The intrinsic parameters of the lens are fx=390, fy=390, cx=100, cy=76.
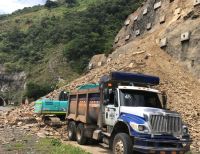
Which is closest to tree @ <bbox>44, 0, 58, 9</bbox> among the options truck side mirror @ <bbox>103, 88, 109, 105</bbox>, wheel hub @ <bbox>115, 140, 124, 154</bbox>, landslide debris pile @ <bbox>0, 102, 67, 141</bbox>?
landslide debris pile @ <bbox>0, 102, 67, 141</bbox>

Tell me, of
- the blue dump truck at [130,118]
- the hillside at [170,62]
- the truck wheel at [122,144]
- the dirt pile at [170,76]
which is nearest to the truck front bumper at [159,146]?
the blue dump truck at [130,118]

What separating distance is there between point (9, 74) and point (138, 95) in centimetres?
8053

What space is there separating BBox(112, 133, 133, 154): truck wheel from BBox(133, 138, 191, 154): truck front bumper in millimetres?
235

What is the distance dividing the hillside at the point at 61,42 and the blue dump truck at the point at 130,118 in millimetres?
40678

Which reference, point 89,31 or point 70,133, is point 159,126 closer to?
point 70,133

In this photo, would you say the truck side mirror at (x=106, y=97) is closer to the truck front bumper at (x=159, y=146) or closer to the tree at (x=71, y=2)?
the truck front bumper at (x=159, y=146)

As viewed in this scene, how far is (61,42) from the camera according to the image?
8738cm

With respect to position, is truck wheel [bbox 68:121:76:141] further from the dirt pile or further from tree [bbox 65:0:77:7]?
tree [bbox 65:0:77:7]

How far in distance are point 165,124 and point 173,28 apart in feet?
73.3

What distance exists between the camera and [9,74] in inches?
3617

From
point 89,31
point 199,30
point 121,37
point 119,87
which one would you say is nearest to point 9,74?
point 89,31

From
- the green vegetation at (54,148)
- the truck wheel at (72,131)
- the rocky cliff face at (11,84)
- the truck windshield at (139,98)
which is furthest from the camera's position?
the rocky cliff face at (11,84)

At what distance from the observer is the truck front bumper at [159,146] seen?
12.5 m

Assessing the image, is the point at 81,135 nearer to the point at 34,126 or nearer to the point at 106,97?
the point at 106,97
